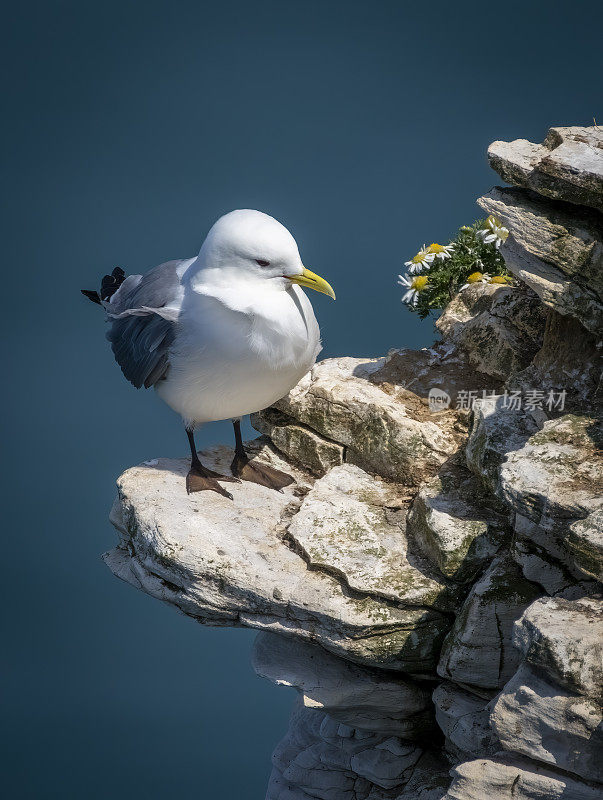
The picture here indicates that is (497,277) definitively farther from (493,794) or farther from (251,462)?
(493,794)

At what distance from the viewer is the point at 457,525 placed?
13.5 ft

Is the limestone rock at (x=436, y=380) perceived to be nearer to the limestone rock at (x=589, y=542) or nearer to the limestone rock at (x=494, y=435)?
the limestone rock at (x=494, y=435)

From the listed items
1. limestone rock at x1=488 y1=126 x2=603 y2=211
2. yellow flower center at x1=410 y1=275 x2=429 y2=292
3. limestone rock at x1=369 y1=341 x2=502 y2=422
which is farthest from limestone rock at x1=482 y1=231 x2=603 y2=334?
yellow flower center at x1=410 y1=275 x2=429 y2=292

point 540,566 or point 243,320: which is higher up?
point 243,320

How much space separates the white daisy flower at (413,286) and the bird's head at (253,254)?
1219 millimetres

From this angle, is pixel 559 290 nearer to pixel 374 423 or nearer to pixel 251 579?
pixel 374 423

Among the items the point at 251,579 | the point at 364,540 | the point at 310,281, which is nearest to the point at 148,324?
the point at 310,281

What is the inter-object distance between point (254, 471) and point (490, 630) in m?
1.63

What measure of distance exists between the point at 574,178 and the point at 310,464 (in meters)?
2.02

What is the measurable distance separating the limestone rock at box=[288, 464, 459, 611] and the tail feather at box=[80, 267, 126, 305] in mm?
1643

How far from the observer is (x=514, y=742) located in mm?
3338

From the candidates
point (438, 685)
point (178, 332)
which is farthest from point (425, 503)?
point (178, 332)

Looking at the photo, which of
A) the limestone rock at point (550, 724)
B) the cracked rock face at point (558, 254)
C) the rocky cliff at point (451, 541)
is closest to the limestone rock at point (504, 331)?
the rocky cliff at point (451, 541)

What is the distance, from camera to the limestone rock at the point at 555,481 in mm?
3480
